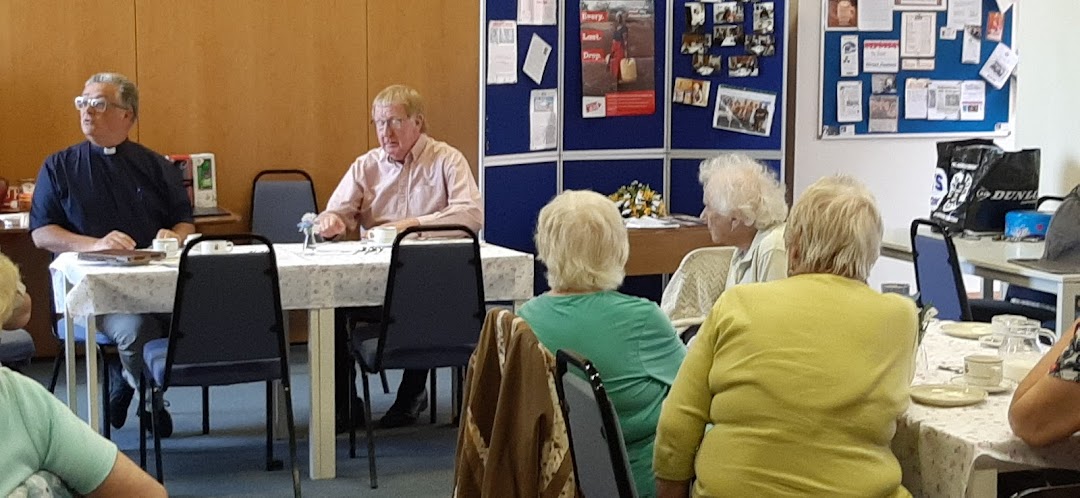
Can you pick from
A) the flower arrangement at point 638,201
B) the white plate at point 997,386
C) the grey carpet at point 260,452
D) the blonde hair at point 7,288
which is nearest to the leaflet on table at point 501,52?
the flower arrangement at point 638,201

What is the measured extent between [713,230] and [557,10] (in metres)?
3.20

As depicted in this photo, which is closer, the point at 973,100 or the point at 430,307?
the point at 430,307

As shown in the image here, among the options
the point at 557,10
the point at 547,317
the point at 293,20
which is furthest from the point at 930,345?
the point at 293,20

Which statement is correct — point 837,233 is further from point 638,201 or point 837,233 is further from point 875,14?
point 875,14

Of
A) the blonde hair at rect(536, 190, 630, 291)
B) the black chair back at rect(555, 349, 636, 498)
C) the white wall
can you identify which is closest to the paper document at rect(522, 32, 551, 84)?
the white wall

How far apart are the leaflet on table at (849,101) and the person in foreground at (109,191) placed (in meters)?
3.82

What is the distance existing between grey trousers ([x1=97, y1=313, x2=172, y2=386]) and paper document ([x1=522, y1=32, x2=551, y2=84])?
2.60m

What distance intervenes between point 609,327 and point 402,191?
2692 millimetres

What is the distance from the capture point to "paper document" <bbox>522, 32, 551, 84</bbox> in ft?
22.0

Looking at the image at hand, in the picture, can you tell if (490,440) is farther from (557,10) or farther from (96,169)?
(557,10)

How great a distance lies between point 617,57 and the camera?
22.9 ft

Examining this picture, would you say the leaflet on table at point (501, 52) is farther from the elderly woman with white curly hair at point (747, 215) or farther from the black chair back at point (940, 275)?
the elderly woman with white curly hair at point (747, 215)

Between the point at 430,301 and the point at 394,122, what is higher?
the point at 394,122

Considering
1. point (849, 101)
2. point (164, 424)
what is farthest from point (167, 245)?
point (849, 101)
